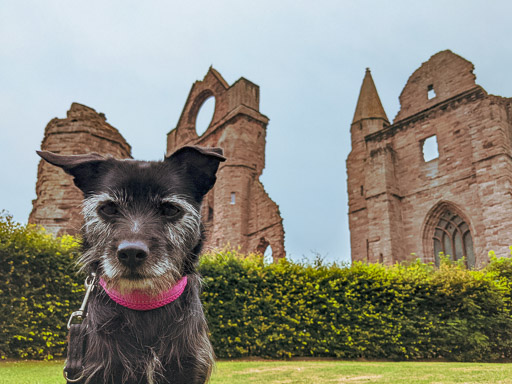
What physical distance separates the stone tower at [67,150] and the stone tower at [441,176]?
46.9 ft

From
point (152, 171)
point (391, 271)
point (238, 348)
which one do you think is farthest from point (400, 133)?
point (152, 171)

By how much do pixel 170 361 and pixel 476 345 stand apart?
421 inches

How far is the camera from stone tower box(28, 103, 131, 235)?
465 inches

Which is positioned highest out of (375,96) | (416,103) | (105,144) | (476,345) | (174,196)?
(375,96)

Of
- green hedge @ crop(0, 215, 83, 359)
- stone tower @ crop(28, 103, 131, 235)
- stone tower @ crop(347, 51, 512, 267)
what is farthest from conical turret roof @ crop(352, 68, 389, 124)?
green hedge @ crop(0, 215, 83, 359)

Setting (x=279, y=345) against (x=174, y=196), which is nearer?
(x=174, y=196)

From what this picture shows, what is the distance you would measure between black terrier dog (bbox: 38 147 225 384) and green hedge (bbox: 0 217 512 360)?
6540 millimetres

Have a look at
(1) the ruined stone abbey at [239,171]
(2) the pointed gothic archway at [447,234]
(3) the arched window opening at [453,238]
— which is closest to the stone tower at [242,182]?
(1) the ruined stone abbey at [239,171]

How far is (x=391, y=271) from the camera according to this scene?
35.1 ft

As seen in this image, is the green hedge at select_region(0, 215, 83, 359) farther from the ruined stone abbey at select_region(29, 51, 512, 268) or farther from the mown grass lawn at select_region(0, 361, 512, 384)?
the ruined stone abbey at select_region(29, 51, 512, 268)

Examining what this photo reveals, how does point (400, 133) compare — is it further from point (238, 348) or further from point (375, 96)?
point (238, 348)

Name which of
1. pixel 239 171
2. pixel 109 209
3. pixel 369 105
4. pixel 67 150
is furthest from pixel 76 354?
pixel 369 105

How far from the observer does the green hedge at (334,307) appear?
846 centimetres

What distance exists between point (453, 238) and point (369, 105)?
39.3 feet
